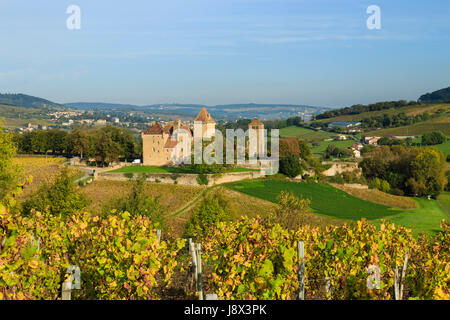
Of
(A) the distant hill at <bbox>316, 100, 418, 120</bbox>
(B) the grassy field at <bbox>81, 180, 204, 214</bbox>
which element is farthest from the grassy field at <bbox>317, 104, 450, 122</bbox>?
(B) the grassy field at <bbox>81, 180, 204, 214</bbox>

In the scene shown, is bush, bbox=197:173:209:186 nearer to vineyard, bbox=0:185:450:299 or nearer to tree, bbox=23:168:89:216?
tree, bbox=23:168:89:216

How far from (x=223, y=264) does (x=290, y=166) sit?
48.6 metres

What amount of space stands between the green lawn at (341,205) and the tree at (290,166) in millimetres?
4684

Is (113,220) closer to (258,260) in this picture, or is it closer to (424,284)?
(258,260)

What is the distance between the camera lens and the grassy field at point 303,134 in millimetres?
110844

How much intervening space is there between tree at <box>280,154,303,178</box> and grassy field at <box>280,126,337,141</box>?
51.8 m

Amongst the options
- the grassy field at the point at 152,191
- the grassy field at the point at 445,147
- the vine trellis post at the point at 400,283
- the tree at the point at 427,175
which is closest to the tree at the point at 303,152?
the tree at the point at 427,175

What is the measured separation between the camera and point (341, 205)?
45.6 meters

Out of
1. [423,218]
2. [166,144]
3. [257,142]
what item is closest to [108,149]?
[166,144]

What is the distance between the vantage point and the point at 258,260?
926 centimetres

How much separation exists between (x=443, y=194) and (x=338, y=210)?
102 feet

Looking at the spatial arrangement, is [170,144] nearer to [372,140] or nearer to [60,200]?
[60,200]

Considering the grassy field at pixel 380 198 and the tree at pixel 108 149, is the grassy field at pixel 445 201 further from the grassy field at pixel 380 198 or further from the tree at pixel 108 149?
the tree at pixel 108 149
